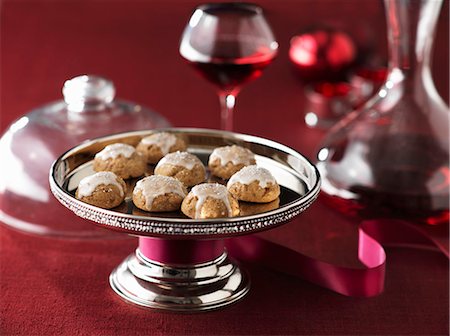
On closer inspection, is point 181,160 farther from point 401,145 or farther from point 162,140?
point 401,145

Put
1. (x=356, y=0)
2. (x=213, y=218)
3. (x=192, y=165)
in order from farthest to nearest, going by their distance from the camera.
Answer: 1. (x=356, y=0)
2. (x=192, y=165)
3. (x=213, y=218)

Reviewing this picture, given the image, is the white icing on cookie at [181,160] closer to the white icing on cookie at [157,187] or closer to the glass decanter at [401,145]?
the white icing on cookie at [157,187]

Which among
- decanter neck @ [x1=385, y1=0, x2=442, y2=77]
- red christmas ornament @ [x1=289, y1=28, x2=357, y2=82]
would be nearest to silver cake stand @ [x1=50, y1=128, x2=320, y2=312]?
decanter neck @ [x1=385, y1=0, x2=442, y2=77]

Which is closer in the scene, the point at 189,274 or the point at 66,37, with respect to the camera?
the point at 189,274

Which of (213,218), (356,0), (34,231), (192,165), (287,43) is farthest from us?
(356,0)

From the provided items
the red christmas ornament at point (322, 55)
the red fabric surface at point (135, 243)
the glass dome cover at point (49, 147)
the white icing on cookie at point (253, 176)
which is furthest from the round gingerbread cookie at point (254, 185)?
the red christmas ornament at point (322, 55)

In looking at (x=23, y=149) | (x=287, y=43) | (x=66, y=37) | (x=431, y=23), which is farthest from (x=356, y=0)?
(x=23, y=149)

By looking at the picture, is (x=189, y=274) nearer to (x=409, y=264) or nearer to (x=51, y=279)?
(x=51, y=279)

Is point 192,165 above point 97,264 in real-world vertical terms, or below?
above
